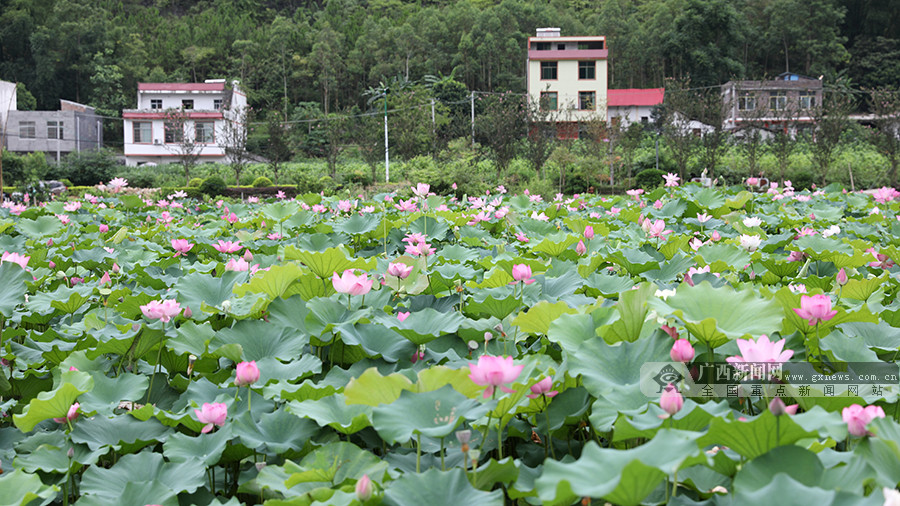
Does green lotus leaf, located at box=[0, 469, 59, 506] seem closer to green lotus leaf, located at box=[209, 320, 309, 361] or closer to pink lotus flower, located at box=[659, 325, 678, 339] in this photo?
green lotus leaf, located at box=[209, 320, 309, 361]

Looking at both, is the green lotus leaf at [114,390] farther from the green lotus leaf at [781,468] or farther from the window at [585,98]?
the window at [585,98]

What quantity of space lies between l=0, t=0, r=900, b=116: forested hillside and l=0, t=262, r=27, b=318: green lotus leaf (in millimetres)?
45053

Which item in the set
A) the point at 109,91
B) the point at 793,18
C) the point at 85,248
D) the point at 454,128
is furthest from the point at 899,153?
the point at 109,91

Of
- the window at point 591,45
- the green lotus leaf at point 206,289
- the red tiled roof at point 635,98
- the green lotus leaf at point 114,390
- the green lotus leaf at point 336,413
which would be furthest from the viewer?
the red tiled roof at point 635,98

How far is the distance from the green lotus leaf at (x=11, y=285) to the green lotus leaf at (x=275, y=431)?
80 centimetres

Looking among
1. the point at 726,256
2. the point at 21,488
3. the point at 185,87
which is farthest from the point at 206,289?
the point at 185,87

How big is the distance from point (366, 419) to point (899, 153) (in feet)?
64.6

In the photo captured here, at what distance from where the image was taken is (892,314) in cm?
130

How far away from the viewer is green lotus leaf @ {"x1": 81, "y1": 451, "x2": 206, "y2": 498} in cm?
92

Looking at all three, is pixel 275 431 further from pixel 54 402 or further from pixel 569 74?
pixel 569 74

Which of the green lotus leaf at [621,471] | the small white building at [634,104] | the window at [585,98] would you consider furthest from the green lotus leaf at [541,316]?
the small white building at [634,104]

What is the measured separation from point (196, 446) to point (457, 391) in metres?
0.44

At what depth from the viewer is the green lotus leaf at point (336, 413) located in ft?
3.09

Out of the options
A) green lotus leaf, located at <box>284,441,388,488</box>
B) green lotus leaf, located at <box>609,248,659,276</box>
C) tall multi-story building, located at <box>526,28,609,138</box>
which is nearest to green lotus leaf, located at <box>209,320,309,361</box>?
green lotus leaf, located at <box>284,441,388,488</box>
